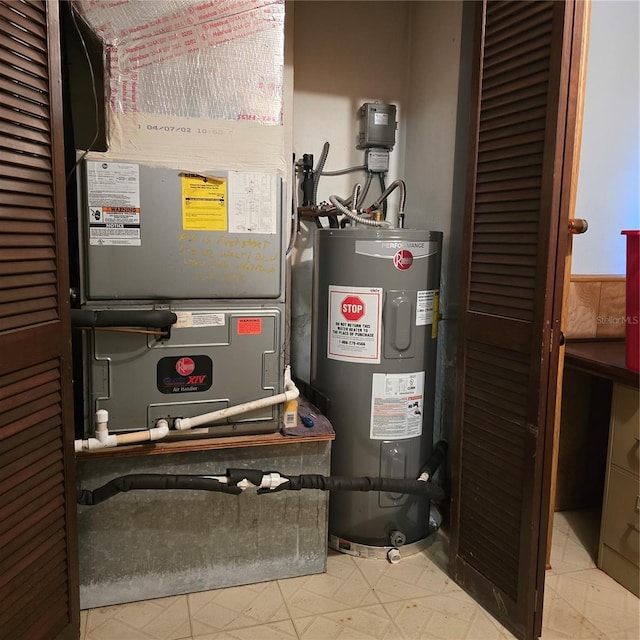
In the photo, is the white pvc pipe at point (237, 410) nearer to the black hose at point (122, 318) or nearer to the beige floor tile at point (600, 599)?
the black hose at point (122, 318)

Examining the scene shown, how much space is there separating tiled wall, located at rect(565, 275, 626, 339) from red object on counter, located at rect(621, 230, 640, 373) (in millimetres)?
494

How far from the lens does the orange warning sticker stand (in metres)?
1.77

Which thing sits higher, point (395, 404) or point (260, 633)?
point (395, 404)

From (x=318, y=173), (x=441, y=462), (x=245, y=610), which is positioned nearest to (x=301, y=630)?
(x=245, y=610)

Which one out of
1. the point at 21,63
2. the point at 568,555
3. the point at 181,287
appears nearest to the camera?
the point at 21,63

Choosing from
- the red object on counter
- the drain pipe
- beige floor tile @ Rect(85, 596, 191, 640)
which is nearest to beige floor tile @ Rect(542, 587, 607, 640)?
the red object on counter

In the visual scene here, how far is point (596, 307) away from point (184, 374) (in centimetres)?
177

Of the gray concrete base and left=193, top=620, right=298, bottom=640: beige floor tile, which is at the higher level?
the gray concrete base

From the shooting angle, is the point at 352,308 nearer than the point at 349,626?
No

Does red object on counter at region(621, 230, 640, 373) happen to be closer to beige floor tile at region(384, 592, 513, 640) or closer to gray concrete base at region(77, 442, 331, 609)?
beige floor tile at region(384, 592, 513, 640)

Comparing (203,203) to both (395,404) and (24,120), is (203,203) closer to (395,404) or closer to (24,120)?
(24,120)

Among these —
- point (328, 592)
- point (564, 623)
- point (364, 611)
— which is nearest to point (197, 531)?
point (328, 592)

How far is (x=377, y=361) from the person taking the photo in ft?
6.58

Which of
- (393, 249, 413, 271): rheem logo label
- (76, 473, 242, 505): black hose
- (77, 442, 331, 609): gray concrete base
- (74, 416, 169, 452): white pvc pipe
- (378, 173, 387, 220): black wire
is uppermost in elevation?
(378, 173, 387, 220): black wire
